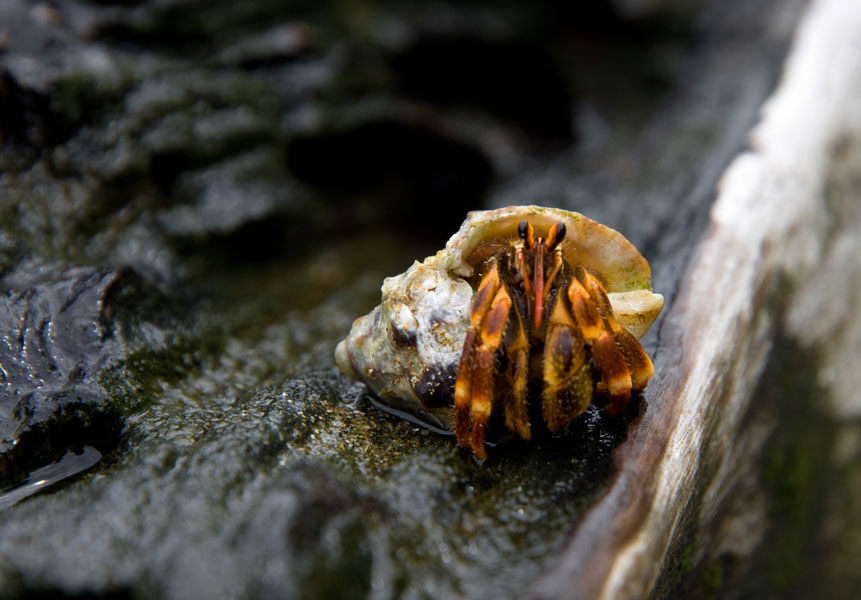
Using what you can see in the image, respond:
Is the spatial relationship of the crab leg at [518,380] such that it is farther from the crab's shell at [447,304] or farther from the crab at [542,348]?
the crab's shell at [447,304]

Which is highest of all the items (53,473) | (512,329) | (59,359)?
(512,329)

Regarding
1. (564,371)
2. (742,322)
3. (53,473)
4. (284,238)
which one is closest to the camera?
(564,371)

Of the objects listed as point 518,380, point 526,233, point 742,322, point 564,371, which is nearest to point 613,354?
point 564,371

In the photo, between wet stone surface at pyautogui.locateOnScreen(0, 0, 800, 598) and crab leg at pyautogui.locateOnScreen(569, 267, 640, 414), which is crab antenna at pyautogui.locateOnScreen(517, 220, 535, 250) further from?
wet stone surface at pyautogui.locateOnScreen(0, 0, 800, 598)

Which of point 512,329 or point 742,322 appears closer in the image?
point 512,329

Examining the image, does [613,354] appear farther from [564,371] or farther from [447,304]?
[447,304]

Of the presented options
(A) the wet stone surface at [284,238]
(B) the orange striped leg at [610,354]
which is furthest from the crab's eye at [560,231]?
(A) the wet stone surface at [284,238]

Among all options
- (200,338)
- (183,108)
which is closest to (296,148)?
Result: (183,108)

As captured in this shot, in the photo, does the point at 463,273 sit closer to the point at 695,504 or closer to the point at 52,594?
the point at 695,504
